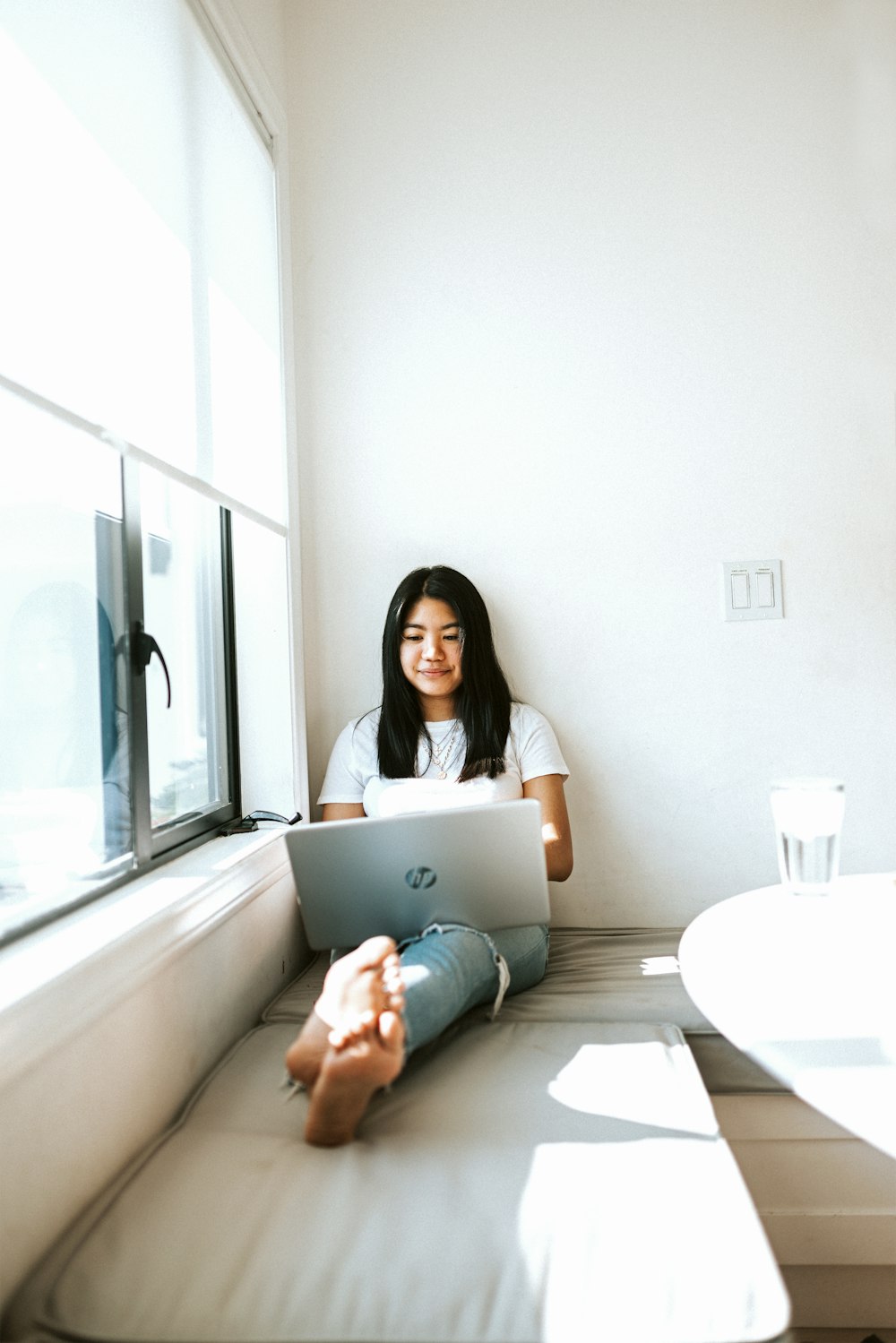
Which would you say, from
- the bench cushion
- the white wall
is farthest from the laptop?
the white wall

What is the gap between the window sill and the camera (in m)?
1.05

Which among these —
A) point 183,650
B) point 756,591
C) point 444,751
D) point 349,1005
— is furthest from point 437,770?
point 349,1005

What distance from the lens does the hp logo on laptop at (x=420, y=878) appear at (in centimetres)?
139

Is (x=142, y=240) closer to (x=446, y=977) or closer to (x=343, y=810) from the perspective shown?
(x=343, y=810)

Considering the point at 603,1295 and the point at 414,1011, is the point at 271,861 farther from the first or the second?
the point at 603,1295

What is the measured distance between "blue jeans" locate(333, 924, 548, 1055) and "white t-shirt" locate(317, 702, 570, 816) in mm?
422

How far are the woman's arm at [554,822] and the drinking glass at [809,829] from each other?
0.74 m

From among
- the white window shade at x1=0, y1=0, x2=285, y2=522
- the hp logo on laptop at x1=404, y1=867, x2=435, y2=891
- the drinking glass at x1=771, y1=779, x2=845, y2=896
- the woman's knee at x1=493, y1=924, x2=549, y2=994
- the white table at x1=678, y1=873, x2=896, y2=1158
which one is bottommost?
the woman's knee at x1=493, y1=924, x2=549, y2=994

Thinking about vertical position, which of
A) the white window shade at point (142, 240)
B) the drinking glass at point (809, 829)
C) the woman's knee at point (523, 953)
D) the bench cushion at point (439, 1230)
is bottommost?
the bench cushion at point (439, 1230)

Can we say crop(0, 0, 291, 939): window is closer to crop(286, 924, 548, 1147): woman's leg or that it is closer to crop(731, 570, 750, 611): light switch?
crop(286, 924, 548, 1147): woman's leg

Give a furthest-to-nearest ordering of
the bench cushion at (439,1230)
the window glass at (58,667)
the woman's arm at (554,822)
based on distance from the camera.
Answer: the woman's arm at (554,822) → the window glass at (58,667) → the bench cushion at (439,1230)

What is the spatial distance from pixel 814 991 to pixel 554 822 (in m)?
1.05

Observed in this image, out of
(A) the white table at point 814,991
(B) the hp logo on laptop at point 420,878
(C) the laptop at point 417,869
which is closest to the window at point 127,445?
(C) the laptop at point 417,869

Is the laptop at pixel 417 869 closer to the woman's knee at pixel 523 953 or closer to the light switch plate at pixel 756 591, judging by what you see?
the woman's knee at pixel 523 953
